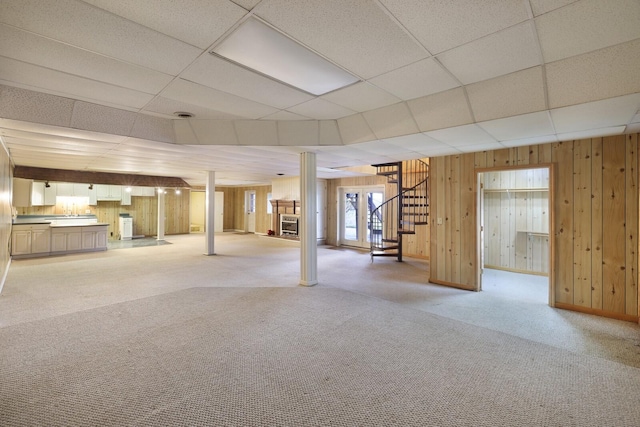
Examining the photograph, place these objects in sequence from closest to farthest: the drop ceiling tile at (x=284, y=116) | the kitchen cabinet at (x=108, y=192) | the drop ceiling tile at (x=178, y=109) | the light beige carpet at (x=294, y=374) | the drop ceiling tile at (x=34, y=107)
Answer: the light beige carpet at (x=294, y=374) → the drop ceiling tile at (x=34, y=107) → the drop ceiling tile at (x=178, y=109) → the drop ceiling tile at (x=284, y=116) → the kitchen cabinet at (x=108, y=192)

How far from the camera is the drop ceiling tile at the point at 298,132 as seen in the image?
4.22 meters

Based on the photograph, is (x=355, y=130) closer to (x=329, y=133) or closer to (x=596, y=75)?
(x=329, y=133)

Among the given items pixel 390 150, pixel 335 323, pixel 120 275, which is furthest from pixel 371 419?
pixel 120 275

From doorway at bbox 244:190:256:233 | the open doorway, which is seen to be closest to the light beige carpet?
the open doorway

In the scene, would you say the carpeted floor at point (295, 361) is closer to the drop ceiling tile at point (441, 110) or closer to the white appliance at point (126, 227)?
the drop ceiling tile at point (441, 110)

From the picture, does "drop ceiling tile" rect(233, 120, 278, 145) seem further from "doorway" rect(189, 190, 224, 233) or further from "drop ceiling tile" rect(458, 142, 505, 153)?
"doorway" rect(189, 190, 224, 233)

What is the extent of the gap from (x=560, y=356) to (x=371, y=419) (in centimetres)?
216

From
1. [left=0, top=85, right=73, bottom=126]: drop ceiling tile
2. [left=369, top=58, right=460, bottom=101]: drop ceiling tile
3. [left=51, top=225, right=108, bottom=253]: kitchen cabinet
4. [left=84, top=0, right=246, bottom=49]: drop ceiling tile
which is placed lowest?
[left=51, top=225, right=108, bottom=253]: kitchen cabinet

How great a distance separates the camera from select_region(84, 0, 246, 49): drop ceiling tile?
5.54ft

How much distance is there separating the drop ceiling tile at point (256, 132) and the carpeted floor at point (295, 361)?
7.84 ft

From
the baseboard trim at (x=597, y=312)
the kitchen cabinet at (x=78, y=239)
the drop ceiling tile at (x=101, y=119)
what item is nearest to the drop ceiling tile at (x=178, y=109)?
the drop ceiling tile at (x=101, y=119)

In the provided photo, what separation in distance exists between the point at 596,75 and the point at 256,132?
3736 mm

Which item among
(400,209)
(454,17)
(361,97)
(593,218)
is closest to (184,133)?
(361,97)

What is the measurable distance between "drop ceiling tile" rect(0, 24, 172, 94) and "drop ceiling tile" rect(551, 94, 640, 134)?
3912mm
